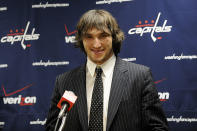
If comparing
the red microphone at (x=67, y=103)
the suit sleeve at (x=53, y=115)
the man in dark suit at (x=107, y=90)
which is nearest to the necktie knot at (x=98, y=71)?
the man in dark suit at (x=107, y=90)

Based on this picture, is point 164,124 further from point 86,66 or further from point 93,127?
point 86,66

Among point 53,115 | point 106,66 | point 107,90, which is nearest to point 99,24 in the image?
point 106,66

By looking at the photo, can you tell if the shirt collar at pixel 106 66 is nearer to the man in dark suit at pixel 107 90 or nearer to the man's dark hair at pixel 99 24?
the man in dark suit at pixel 107 90

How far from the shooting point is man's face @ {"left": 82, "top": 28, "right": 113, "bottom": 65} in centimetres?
170

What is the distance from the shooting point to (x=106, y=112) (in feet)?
5.34

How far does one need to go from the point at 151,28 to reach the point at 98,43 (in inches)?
44.8

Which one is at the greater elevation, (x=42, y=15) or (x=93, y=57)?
(x=42, y=15)

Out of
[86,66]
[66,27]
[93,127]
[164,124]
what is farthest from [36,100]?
[164,124]

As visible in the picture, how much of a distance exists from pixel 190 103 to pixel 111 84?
3.97ft

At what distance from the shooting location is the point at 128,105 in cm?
162

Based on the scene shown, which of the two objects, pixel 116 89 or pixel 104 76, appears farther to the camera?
pixel 104 76

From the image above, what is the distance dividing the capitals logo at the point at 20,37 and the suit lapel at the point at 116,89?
1.52 m

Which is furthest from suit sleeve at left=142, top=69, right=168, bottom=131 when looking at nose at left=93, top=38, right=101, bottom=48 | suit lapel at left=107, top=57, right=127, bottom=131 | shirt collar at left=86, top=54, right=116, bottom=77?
nose at left=93, top=38, right=101, bottom=48

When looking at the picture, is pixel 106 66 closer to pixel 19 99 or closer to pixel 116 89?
pixel 116 89
